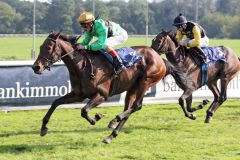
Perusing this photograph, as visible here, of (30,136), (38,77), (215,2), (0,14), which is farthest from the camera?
(215,2)

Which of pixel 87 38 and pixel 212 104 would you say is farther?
pixel 212 104

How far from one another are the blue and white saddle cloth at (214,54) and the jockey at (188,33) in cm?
20

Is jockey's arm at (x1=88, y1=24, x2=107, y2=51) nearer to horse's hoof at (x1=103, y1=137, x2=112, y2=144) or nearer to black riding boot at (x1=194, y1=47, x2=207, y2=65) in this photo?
horse's hoof at (x1=103, y1=137, x2=112, y2=144)

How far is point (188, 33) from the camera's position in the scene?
10164 millimetres

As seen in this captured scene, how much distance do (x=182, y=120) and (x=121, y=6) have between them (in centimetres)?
2737

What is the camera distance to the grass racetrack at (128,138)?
694 cm

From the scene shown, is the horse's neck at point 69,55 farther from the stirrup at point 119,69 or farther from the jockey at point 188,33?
the jockey at point 188,33

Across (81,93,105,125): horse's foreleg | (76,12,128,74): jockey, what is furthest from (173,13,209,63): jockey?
(81,93,105,125): horse's foreleg

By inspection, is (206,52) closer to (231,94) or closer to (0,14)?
(231,94)

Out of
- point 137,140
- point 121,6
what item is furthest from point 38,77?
point 121,6

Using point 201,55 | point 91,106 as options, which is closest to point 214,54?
point 201,55

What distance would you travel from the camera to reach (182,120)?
1045 centimetres

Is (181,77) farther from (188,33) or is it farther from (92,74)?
(92,74)

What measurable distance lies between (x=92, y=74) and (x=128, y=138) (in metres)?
1.27
